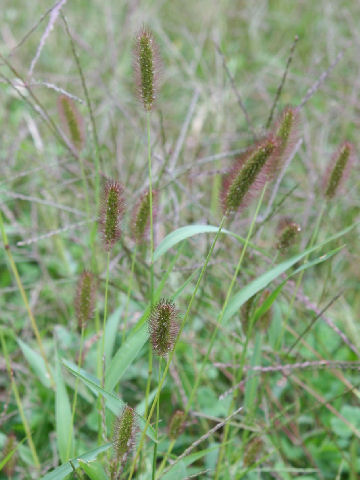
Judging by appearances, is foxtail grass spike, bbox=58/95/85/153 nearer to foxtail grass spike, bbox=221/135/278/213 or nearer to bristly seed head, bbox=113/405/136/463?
foxtail grass spike, bbox=221/135/278/213

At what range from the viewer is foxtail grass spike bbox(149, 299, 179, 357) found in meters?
0.81

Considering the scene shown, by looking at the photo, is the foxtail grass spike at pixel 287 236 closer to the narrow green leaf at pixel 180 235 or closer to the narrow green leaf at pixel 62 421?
the narrow green leaf at pixel 180 235

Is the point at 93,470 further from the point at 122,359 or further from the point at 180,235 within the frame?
the point at 180,235

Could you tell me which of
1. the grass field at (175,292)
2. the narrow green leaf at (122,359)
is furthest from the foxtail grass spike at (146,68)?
the narrow green leaf at (122,359)

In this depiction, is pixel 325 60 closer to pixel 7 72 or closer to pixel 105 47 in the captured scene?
pixel 105 47

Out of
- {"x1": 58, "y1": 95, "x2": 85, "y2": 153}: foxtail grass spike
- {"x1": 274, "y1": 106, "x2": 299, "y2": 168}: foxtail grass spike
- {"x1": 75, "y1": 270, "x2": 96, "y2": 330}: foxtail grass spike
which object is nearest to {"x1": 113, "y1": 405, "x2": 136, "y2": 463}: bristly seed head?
{"x1": 75, "y1": 270, "x2": 96, "y2": 330}: foxtail grass spike

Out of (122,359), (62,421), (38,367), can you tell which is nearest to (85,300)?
(122,359)

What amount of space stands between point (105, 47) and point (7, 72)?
2.11 feet

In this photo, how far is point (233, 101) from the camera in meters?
2.53

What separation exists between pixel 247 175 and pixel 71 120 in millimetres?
514

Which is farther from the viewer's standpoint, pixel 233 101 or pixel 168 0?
pixel 168 0

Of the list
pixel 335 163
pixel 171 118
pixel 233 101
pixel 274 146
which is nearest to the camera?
pixel 274 146

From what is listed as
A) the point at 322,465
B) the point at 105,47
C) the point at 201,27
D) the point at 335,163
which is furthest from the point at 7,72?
the point at 322,465

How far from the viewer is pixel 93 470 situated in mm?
877
